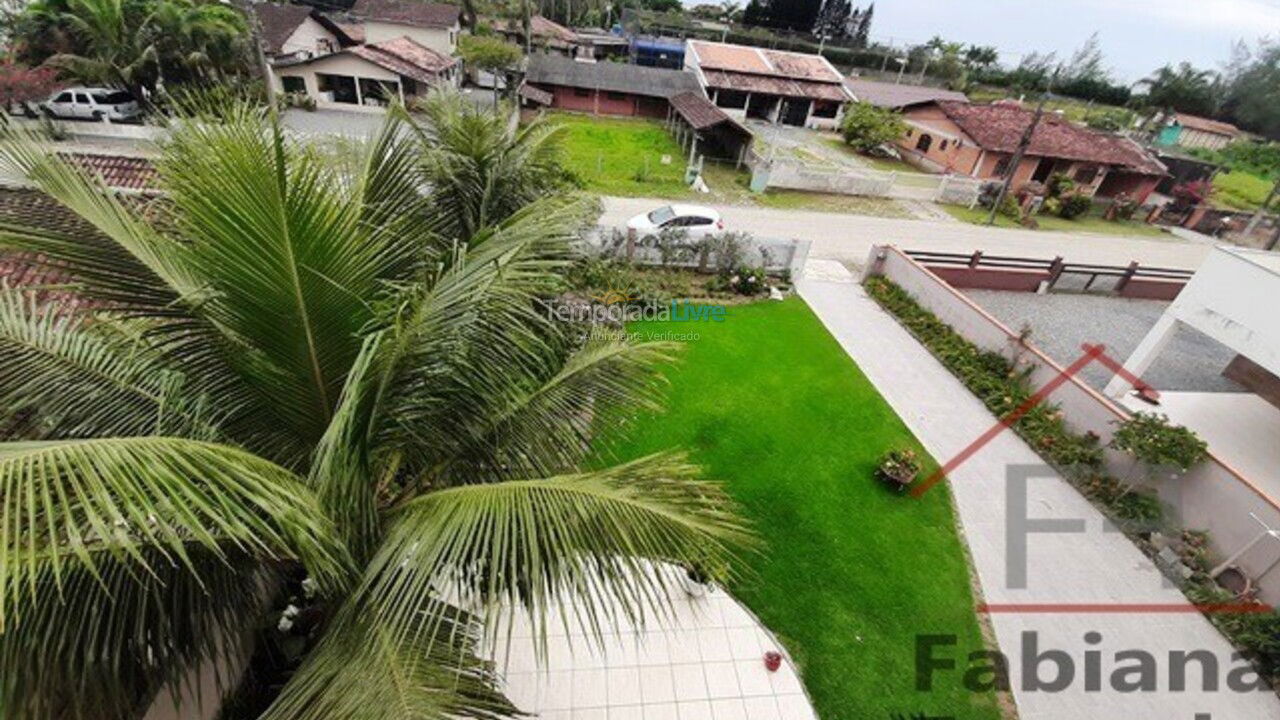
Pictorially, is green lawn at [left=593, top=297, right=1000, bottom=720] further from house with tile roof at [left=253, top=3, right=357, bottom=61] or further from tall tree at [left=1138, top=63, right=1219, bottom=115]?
tall tree at [left=1138, top=63, right=1219, bottom=115]

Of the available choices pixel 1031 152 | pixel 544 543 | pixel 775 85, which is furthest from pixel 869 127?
pixel 544 543

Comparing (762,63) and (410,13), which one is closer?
(410,13)

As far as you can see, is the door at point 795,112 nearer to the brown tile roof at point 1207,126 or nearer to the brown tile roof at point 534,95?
the brown tile roof at point 534,95

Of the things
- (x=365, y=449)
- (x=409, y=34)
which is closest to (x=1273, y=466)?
(x=365, y=449)

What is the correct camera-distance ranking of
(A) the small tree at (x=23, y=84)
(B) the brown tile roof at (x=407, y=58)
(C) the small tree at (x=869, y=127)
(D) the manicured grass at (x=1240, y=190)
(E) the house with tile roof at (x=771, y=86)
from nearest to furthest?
(A) the small tree at (x=23, y=84)
(B) the brown tile roof at (x=407, y=58)
(C) the small tree at (x=869, y=127)
(E) the house with tile roof at (x=771, y=86)
(D) the manicured grass at (x=1240, y=190)

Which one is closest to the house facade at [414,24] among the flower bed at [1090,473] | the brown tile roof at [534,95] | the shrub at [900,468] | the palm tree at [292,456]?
the brown tile roof at [534,95]

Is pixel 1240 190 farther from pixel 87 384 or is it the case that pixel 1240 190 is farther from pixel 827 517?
pixel 87 384
